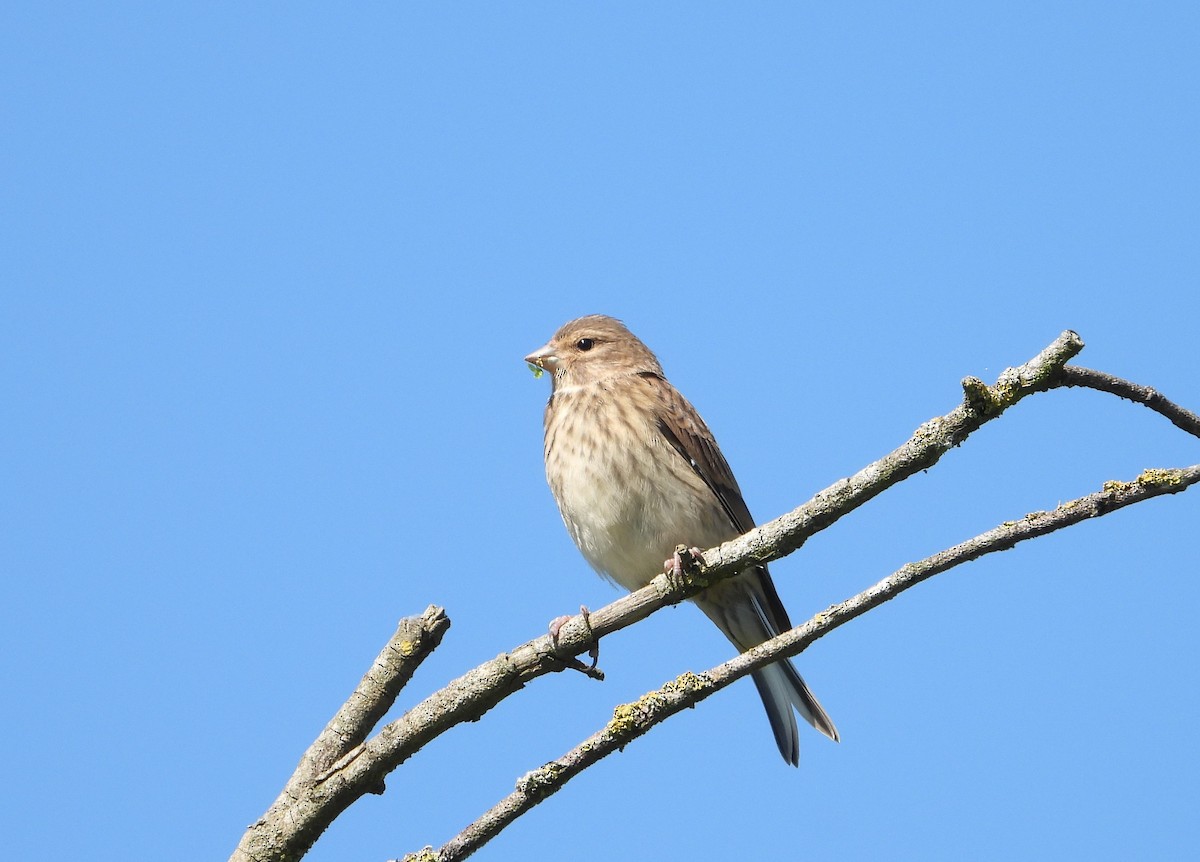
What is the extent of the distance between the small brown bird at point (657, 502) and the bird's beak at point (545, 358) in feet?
2.75

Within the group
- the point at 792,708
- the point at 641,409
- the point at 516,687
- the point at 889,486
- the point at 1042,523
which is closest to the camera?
the point at 1042,523

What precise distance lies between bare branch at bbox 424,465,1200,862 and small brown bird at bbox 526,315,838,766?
12.1ft

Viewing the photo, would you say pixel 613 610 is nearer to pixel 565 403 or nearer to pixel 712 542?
pixel 712 542

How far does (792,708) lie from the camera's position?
25.3 feet

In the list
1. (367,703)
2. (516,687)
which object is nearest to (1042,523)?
(516,687)

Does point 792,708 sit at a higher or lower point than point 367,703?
higher

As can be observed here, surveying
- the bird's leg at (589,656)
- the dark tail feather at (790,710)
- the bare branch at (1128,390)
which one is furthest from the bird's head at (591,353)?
the bare branch at (1128,390)

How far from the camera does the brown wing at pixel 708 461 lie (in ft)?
26.1

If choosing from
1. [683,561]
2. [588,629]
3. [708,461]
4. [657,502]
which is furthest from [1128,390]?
[708,461]

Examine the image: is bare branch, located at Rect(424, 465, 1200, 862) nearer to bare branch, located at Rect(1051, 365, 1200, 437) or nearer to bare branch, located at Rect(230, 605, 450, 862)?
bare branch, located at Rect(1051, 365, 1200, 437)

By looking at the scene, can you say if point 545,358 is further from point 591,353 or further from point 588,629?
point 588,629

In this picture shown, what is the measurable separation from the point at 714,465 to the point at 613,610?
362 cm

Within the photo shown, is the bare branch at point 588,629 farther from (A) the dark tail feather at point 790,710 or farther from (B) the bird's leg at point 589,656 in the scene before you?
(A) the dark tail feather at point 790,710

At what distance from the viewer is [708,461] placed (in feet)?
26.9
